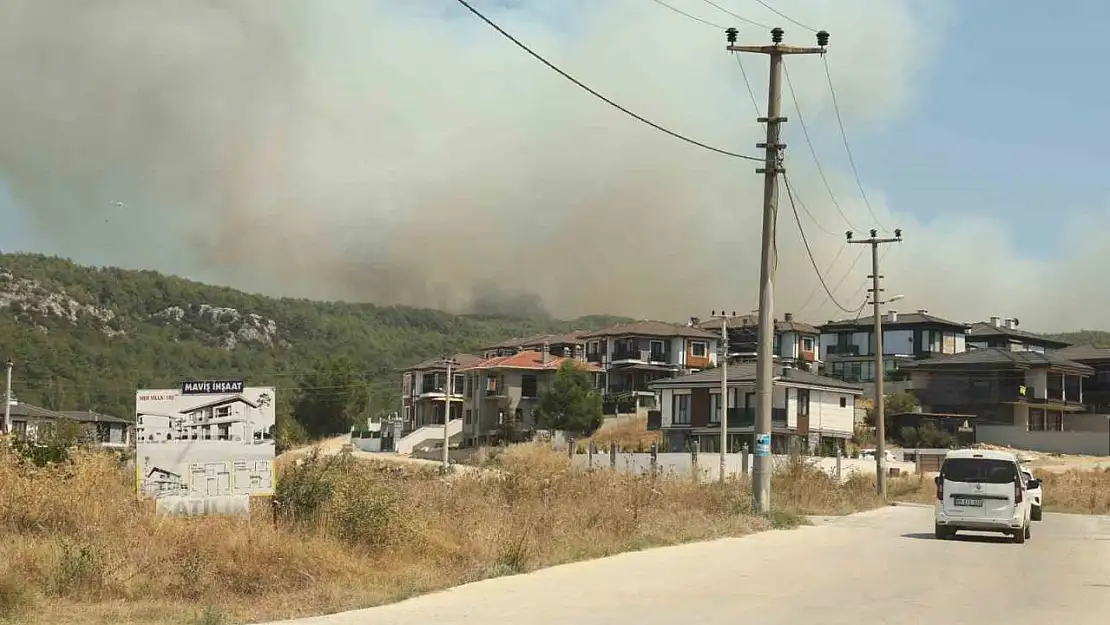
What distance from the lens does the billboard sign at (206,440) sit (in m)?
15.3

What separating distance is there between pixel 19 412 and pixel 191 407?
7136 cm

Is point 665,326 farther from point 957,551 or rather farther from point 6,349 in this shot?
point 957,551

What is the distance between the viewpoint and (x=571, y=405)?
83875mm

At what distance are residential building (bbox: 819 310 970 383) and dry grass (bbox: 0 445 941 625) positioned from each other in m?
Result: 89.2

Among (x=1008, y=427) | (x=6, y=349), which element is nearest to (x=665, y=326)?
(x=1008, y=427)

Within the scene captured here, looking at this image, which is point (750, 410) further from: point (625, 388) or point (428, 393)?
point (428, 393)

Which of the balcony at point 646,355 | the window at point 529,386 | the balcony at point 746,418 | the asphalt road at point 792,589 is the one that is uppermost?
the balcony at point 646,355

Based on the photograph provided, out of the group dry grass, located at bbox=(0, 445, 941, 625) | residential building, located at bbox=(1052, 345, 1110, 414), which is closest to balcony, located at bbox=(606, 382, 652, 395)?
residential building, located at bbox=(1052, 345, 1110, 414)

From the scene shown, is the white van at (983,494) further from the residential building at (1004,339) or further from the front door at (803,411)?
the residential building at (1004,339)

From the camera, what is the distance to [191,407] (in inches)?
608

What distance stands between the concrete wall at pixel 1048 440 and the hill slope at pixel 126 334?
48.7 meters

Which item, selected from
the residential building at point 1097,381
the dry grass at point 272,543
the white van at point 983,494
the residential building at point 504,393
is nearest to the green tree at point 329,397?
the residential building at point 504,393

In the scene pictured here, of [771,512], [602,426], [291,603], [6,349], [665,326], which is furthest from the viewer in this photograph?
[665,326]

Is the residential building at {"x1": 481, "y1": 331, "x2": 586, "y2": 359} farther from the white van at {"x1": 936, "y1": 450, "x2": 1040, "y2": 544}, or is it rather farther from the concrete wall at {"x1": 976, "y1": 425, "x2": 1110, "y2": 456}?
the white van at {"x1": 936, "y1": 450, "x2": 1040, "y2": 544}
